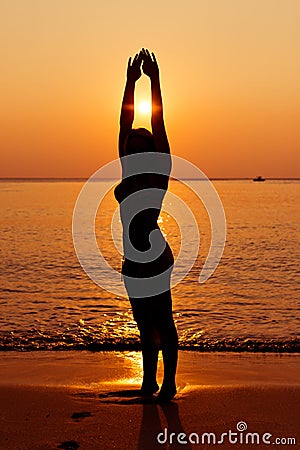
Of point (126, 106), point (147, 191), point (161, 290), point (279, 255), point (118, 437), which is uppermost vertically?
point (126, 106)

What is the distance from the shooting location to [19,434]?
5.01 metres

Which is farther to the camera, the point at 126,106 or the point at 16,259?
the point at 16,259

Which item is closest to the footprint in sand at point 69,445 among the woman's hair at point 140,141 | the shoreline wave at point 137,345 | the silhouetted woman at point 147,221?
the silhouetted woman at point 147,221

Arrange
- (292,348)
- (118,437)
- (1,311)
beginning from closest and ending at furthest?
(118,437) < (292,348) < (1,311)

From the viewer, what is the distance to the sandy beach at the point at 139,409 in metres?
4.92

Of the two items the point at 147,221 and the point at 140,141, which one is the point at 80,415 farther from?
the point at 140,141

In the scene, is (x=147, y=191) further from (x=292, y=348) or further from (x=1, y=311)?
(x=1, y=311)

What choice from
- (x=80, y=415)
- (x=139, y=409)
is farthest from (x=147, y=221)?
(x=80, y=415)

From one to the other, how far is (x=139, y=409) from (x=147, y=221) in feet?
5.14

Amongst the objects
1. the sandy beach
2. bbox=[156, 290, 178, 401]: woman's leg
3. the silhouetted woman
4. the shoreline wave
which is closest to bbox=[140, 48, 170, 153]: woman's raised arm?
the silhouetted woman

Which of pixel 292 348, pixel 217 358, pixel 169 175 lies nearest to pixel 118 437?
pixel 169 175

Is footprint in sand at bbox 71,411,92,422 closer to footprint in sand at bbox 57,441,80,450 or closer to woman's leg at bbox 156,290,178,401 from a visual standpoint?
footprint in sand at bbox 57,441,80,450

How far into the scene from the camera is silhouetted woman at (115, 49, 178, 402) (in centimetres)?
556

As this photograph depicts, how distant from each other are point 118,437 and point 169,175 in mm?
2111
